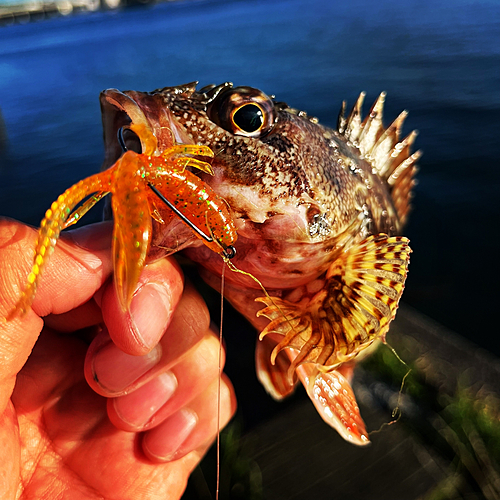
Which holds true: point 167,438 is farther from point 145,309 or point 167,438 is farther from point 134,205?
point 134,205

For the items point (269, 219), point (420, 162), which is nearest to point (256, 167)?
point (269, 219)

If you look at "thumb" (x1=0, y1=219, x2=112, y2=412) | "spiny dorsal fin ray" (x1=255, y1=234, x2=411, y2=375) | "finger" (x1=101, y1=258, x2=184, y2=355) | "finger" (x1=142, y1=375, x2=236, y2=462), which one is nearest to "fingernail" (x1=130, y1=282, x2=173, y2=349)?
"finger" (x1=101, y1=258, x2=184, y2=355)

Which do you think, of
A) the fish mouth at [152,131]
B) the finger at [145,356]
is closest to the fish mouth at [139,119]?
the fish mouth at [152,131]

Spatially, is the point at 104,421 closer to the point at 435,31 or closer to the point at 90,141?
the point at 90,141

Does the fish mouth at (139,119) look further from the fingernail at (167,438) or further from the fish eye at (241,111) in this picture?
the fingernail at (167,438)

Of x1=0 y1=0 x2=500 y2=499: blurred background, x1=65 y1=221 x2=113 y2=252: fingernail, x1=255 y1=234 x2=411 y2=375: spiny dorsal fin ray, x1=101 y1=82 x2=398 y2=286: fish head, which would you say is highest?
x1=101 y1=82 x2=398 y2=286: fish head

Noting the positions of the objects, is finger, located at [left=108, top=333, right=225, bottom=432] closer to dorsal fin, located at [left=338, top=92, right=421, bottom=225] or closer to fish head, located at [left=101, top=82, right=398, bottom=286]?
fish head, located at [left=101, top=82, right=398, bottom=286]

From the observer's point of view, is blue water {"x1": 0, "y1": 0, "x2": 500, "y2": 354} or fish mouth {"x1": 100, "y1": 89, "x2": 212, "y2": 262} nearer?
fish mouth {"x1": 100, "y1": 89, "x2": 212, "y2": 262}
